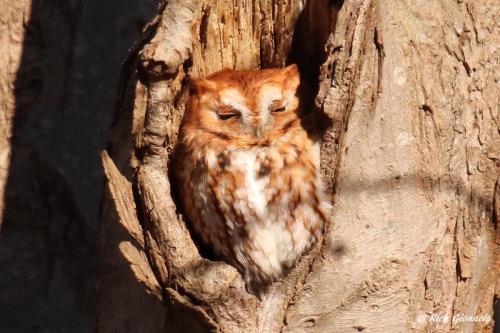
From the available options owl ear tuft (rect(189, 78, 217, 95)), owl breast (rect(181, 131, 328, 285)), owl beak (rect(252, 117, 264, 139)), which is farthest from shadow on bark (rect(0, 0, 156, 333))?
owl beak (rect(252, 117, 264, 139))

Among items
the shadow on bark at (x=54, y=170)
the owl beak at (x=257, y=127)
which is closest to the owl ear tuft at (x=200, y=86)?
the owl beak at (x=257, y=127)

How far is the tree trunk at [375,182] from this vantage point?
7.86ft

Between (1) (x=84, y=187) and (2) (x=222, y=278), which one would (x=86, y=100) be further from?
(2) (x=222, y=278)

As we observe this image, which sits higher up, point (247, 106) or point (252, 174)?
point (247, 106)

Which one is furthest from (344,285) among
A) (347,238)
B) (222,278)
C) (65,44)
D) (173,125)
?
(65,44)

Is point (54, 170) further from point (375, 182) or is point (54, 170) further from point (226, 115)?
point (375, 182)

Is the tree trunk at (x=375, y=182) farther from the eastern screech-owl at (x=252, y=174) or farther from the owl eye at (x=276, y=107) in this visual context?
the owl eye at (x=276, y=107)

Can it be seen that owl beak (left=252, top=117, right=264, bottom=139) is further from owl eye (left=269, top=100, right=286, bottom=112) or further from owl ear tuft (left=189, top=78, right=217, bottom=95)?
owl ear tuft (left=189, top=78, right=217, bottom=95)

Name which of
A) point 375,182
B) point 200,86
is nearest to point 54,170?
point 200,86

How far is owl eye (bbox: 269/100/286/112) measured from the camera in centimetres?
285

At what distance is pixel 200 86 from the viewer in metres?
2.90

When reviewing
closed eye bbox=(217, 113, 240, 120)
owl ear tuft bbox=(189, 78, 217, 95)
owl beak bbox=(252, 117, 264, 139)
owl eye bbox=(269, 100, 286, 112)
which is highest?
owl ear tuft bbox=(189, 78, 217, 95)

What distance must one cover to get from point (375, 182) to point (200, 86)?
0.79 metres

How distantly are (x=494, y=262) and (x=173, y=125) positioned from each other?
3.59 ft
